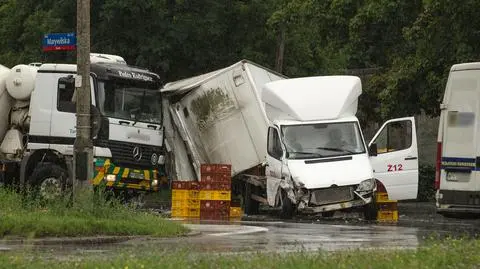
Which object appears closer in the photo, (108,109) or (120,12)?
(108,109)

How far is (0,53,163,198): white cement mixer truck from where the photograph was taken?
23.5 meters

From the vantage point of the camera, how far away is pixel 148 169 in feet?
81.0

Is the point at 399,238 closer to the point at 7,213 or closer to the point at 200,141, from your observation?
the point at 7,213

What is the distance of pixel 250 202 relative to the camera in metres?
25.5

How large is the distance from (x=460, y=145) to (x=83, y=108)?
7527 mm

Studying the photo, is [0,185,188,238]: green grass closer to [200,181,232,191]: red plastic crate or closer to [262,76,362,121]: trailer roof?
[200,181,232,191]: red plastic crate

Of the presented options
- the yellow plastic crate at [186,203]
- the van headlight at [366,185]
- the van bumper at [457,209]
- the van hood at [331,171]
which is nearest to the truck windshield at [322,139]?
the van hood at [331,171]

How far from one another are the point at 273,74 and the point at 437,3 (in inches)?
208

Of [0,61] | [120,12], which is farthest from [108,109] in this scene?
[0,61]

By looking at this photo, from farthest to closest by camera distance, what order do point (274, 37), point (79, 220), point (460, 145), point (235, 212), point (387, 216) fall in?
point (274, 37) → point (235, 212) → point (387, 216) → point (460, 145) → point (79, 220)

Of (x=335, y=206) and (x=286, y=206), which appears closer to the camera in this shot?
(x=335, y=206)

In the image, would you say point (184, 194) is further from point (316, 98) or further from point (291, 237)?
point (291, 237)

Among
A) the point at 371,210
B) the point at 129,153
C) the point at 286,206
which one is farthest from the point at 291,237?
the point at 129,153

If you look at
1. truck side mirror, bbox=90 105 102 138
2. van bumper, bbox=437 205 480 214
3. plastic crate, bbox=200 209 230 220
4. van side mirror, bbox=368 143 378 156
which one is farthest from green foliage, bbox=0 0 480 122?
truck side mirror, bbox=90 105 102 138
